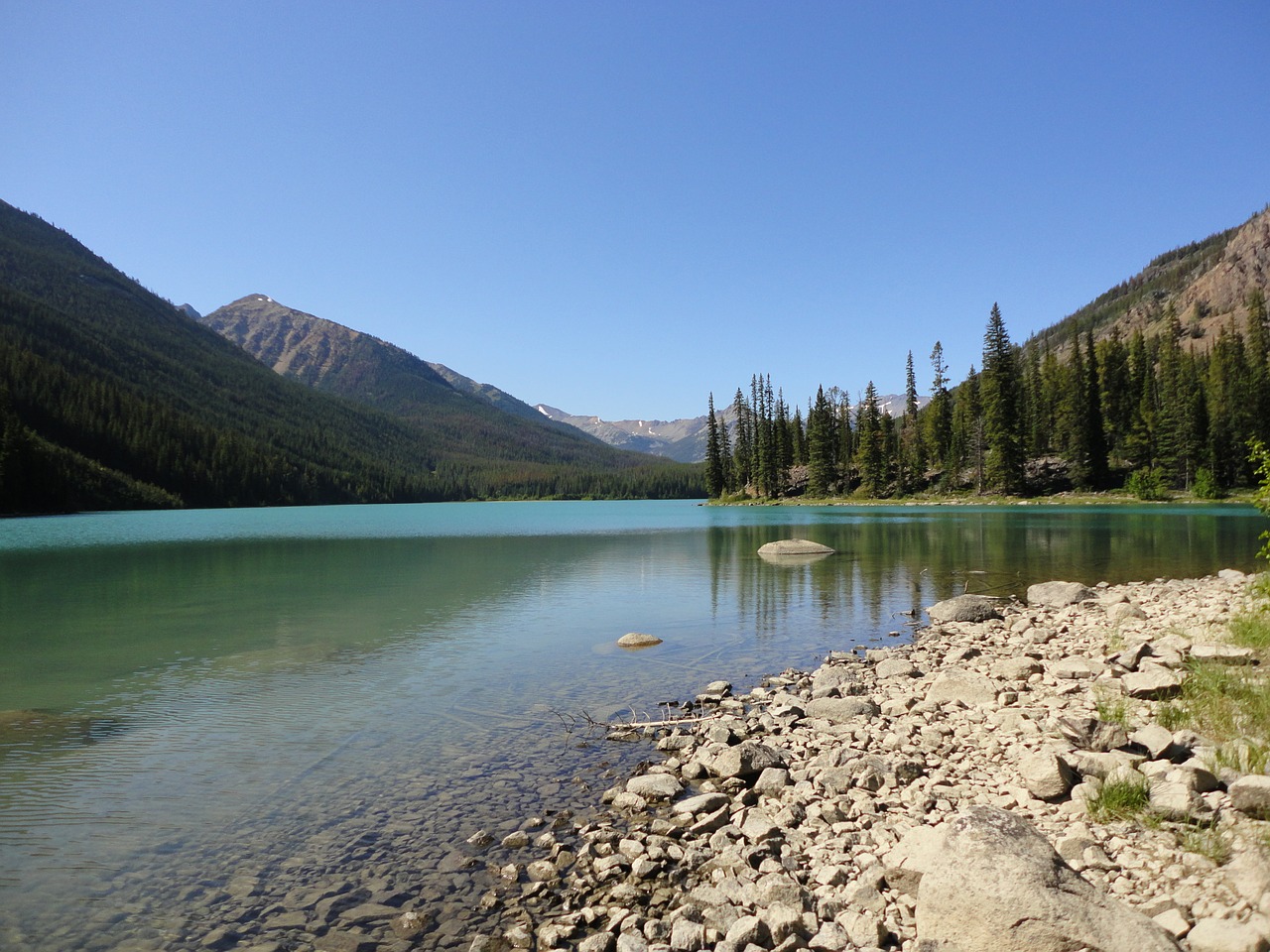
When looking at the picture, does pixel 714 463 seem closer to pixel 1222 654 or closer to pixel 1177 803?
pixel 1222 654

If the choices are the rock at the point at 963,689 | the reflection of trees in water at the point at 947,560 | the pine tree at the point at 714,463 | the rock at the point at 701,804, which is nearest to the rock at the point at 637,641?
the reflection of trees in water at the point at 947,560

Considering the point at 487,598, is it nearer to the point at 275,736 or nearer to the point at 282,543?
the point at 275,736

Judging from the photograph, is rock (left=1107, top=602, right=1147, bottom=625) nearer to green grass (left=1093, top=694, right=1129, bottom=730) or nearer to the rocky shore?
the rocky shore

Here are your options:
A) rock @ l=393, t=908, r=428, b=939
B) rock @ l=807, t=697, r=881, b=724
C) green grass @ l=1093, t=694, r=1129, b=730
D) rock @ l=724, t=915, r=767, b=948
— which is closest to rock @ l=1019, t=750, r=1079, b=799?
green grass @ l=1093, t=694, r=1129, b=730

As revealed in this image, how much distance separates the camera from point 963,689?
12.3m

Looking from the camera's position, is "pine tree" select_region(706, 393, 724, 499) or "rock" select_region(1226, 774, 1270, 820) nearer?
"rock" select_region(1226, 774, 1270, 820)

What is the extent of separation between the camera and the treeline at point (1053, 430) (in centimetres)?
9462

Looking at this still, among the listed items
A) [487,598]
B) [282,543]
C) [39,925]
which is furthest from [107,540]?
[39,925]

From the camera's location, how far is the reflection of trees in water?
27453 millimetres

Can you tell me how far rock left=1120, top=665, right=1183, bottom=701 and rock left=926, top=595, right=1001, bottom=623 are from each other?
35.6 ft

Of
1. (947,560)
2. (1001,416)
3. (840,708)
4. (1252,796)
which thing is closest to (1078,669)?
(840,708)

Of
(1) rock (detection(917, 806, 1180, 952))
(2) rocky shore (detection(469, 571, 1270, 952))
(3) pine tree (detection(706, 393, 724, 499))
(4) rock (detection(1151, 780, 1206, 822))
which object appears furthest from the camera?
(3) pine tree (detection(706, 393, 724, 499))

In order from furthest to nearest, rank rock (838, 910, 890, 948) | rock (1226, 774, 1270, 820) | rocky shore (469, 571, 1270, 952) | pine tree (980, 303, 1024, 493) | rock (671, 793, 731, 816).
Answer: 1. pine tree (980, 303, 1024, 493)
2. rock (671, 793, 731, 816)
3. rock (1226, 774, 1270, 820)
4. rock (838, 910, 890, 948)
5. rocky shore (469, 571, 1270, 952)

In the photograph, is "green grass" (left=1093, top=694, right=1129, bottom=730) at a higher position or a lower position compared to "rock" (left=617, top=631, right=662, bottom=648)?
higher
